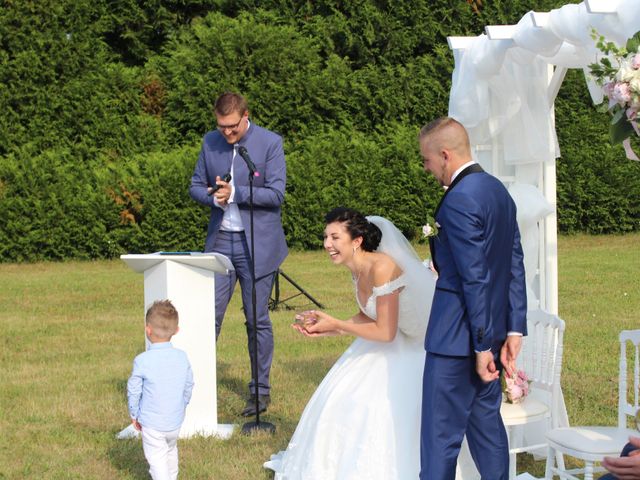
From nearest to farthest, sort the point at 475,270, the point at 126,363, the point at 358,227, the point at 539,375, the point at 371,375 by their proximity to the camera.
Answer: the point at 475,270
the point at 371,375
the point at 358,227
the point at 539,375
the point at 126,363

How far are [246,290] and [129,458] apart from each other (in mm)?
1536

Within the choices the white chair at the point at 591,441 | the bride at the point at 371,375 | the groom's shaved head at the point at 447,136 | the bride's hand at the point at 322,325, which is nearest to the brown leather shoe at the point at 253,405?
the bride at the point at 371,375

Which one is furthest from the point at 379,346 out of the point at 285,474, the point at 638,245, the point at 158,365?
the point at 638,245

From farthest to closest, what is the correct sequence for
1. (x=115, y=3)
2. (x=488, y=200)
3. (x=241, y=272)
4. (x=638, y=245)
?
(x=115, y=3) < (x=638, y=245) < (x=241, y=272) < (x=488, y=200)

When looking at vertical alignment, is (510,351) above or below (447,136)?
below

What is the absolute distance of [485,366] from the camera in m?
4.50

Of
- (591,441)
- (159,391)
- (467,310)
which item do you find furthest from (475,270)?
(159,391)

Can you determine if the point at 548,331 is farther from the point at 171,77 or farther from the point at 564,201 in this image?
the point at 171,77

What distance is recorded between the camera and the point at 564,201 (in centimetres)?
1972

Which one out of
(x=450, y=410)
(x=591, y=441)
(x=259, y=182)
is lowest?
(x=591, y=441)

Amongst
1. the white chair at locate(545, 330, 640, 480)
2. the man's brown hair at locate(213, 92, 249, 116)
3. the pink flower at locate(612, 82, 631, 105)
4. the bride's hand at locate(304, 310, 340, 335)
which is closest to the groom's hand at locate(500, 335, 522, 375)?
the white chair at locate(545, 330, 640, 480)

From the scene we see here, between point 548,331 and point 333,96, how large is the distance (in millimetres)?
15517

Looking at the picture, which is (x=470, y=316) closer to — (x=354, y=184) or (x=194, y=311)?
(x=194, y=311)

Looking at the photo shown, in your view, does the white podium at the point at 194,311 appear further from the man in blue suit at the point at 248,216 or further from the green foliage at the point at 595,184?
the green foliage at the point at 595,184
